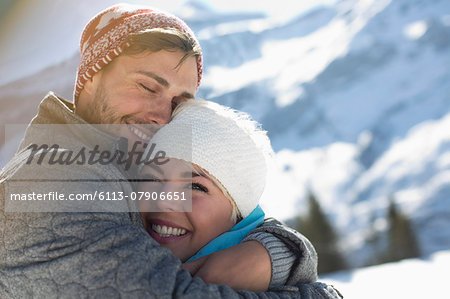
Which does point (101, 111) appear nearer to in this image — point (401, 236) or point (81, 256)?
point (81, 256)

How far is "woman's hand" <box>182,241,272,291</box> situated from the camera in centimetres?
147

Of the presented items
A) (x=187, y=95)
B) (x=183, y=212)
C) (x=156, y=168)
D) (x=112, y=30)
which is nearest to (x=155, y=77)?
(x=187, y=95)

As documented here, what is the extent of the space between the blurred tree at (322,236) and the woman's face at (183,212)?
19973 mm

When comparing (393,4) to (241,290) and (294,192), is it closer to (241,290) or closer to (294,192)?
(294,192)

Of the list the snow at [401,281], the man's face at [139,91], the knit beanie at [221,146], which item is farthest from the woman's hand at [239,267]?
the snow at [401,281]

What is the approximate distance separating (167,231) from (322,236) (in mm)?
21563

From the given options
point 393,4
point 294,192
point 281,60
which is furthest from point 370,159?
point 393,4

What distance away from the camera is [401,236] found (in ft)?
79.2

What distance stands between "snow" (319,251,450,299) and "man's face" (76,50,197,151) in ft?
7.73

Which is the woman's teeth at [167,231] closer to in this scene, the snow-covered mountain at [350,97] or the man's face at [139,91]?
the man's face at [139,91]

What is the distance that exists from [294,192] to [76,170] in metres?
102

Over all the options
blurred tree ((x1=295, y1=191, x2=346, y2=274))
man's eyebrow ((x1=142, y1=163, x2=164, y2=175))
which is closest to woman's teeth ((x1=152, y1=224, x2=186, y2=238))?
man's eyebrow ((x1=142, y1=163, x2=164, y2=175))

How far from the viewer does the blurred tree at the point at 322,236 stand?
70.6ft

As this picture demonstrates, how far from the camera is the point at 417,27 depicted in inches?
5989
